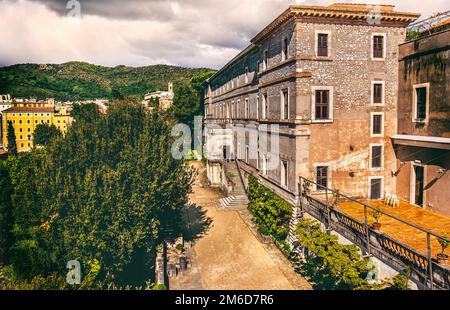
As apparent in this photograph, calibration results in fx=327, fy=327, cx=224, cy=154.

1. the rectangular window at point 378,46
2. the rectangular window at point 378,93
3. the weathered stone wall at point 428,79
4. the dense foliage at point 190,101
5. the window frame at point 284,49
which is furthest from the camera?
the dense foliage at point 190,101

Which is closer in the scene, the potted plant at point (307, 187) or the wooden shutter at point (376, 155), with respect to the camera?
the potted plant at point (307, 187)

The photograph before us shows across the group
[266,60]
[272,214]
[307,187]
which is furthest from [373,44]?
[272,214]

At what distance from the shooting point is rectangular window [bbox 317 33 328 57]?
Answer: 2059cm

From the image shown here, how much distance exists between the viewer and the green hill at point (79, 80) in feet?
454

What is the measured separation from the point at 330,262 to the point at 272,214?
866 centimetres

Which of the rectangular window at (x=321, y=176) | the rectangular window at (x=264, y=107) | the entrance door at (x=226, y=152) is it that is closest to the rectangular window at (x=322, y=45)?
the rectangular window at (x=264, y=107)

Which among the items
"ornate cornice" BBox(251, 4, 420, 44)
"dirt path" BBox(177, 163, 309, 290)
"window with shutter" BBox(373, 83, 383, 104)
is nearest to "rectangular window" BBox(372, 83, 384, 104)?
"window with shutter" BBox(373, 83, 383, 104)

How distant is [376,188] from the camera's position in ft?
72.4

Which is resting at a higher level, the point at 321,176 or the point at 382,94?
the point at 382,94

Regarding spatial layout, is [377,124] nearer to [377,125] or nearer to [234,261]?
[377,125]

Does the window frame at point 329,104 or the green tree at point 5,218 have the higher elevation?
the window frame at point 329,104

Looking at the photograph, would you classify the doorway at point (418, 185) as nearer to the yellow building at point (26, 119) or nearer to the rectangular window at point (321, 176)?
the rectangular window at point (321, 176)

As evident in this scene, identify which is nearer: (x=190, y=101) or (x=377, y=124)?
(x=377, y=124)

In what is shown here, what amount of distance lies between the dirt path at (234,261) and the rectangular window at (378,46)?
15.1 metres
